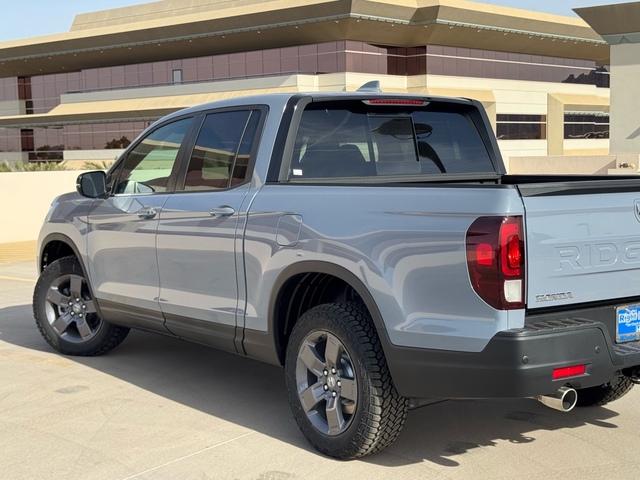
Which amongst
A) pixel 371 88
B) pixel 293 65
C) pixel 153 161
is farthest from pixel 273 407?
pixel 293 65

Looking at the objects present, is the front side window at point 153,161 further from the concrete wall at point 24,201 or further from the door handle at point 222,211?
the concrete wall at point 24,201

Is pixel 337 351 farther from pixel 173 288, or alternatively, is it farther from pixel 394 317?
pixel 173 288

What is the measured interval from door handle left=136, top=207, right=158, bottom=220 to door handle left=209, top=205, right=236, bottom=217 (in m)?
0.73

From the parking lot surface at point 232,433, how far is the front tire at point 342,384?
0.15m

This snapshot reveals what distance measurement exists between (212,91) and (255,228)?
5148 centimetres

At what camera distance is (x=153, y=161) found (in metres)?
6.87

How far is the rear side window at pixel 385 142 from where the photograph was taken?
5.80 m

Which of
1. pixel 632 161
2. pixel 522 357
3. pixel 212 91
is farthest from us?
pixel 212 91

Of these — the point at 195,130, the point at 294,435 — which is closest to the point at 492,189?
the point at 294,435

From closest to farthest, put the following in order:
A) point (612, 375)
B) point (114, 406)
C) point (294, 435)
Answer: point (612, 375) → point (294, 435) → point (114, 406)

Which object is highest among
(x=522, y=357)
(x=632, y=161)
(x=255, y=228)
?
(x=255, y=228)

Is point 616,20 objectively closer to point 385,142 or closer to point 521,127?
point 385,142

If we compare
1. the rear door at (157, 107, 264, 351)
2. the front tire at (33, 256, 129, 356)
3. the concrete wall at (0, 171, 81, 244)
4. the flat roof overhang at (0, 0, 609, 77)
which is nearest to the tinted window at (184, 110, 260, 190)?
the rear door at (157, 107, 264, 351)

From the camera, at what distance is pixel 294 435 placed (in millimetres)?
5586
